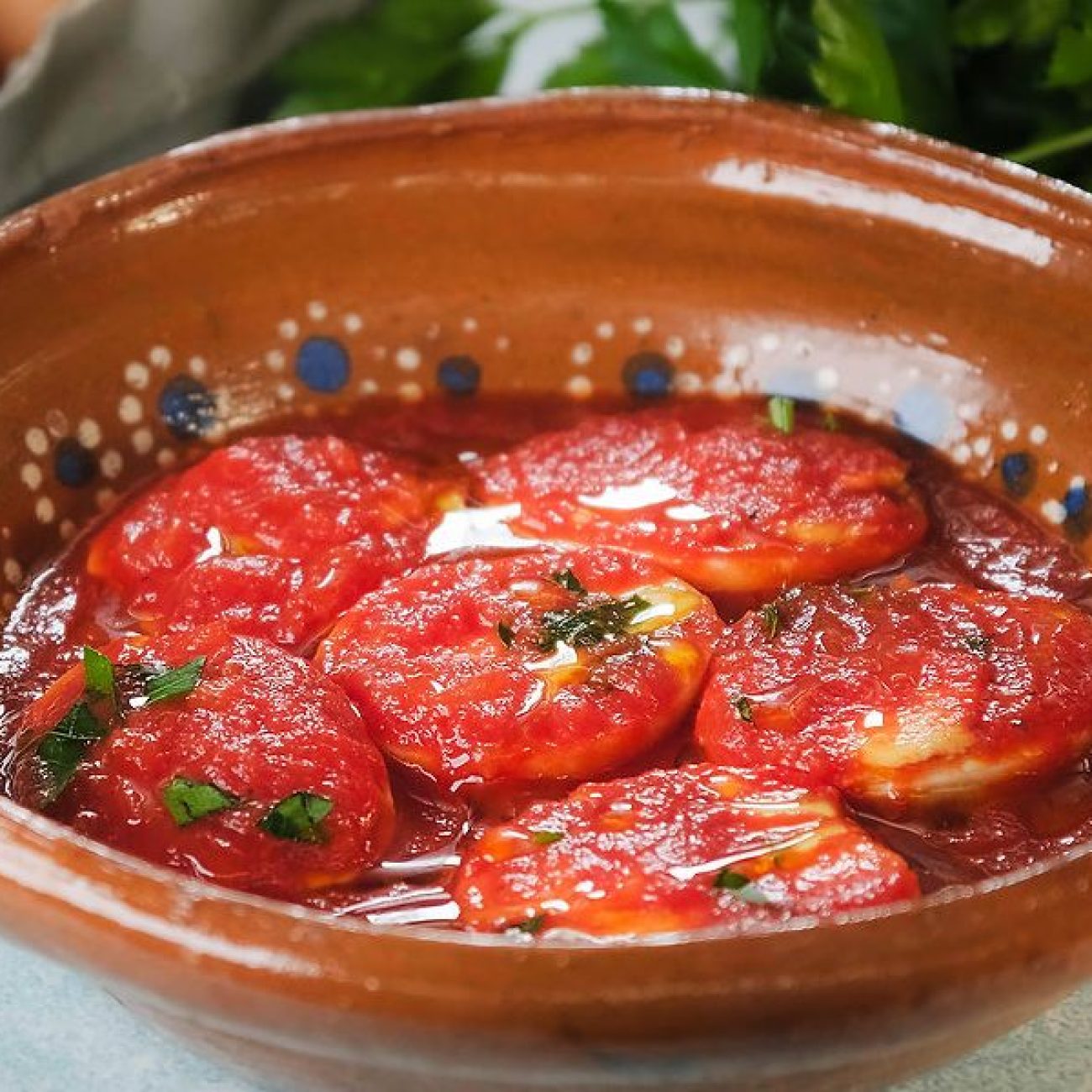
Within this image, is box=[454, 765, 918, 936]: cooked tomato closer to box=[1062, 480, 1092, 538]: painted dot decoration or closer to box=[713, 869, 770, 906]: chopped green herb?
box=[713, 869, 770, 906]: chopped green herb

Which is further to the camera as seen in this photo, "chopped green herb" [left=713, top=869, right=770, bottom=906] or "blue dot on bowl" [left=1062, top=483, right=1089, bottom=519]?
"blue dot on bowl" [left=1062, top=483, right=1089, bottom=519]

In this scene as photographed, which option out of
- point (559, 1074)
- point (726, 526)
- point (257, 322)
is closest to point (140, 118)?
point (257, 322)

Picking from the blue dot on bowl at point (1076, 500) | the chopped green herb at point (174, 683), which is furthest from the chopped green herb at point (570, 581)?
the blue dot on bowl at point (1076, 500)

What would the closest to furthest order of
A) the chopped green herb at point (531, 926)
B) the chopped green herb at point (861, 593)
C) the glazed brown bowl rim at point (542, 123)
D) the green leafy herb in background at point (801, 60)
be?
the chopped green herb at point (531, 926) → the chopped green herb at point (861, 593) → the glazed brown bowl rim at point (542, 123) → the green leafy herb in background at point (801, 60)

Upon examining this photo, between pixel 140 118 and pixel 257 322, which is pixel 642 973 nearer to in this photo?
pixel 257 322

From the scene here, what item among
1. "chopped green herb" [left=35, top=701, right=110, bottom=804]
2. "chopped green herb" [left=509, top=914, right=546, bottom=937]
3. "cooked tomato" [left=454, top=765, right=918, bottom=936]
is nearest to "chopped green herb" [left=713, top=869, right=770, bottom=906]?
"cooked tomato" [left=454, top=765, right=918, bottom=936]

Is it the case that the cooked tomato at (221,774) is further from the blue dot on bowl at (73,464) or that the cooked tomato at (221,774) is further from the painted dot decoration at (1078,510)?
the painted dot decoration at (1078,510)
